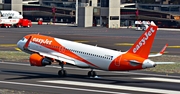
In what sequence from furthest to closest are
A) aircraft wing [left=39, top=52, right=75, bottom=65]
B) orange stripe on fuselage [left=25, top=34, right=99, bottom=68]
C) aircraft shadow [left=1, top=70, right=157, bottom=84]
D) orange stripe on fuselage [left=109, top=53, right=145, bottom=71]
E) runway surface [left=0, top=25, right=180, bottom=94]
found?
orange stripe on fuselage [left=25, top=34, right=99, bottom=68] < aircraft wing [left=39, top=52, right=75, bottom=65] < aircraft shadow [left=1, top=70, right=157, bottom=84] < orange stripe on fuselage [left=109, top=53, right=145, bottom=71] < runway surface [left=0, top=25, right=180, bottom=94]

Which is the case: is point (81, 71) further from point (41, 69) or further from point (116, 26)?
point (116, 26)

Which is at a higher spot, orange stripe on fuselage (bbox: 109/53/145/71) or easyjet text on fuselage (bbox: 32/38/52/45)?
easyjet text on fuselage (bbox: 32/38/52/45)

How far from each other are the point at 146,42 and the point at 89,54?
7.14 m

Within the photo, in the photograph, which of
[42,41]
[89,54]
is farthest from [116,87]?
[42,41]

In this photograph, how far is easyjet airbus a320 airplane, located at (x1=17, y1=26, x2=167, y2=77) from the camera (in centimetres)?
5019

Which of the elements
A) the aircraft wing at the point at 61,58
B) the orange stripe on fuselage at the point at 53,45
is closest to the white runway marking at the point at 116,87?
the aircraft wing at the point at 61,58

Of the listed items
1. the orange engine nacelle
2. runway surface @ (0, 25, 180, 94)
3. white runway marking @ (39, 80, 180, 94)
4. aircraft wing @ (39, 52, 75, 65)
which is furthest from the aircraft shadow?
white runway marking @ (39, 80, 180, 94)

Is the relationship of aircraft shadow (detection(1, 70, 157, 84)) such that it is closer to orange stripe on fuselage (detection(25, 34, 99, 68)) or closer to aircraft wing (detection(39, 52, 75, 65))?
aircraft wing (detection(39, 52, 75, 65))

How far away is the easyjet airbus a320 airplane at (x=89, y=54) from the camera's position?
50188 millimetres

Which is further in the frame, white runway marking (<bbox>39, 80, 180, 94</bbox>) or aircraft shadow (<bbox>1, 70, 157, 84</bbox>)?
aircraft shadow (<bbox>1, 70, 157, 84</bbox>)

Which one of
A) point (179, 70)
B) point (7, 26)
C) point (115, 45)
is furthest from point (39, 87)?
point (7, 26)

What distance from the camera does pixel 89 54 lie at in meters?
54.5

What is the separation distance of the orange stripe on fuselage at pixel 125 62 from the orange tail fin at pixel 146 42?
1.79 ft

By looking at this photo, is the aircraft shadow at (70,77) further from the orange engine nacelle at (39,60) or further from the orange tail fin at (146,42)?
the orange tail fin at (146,42)
